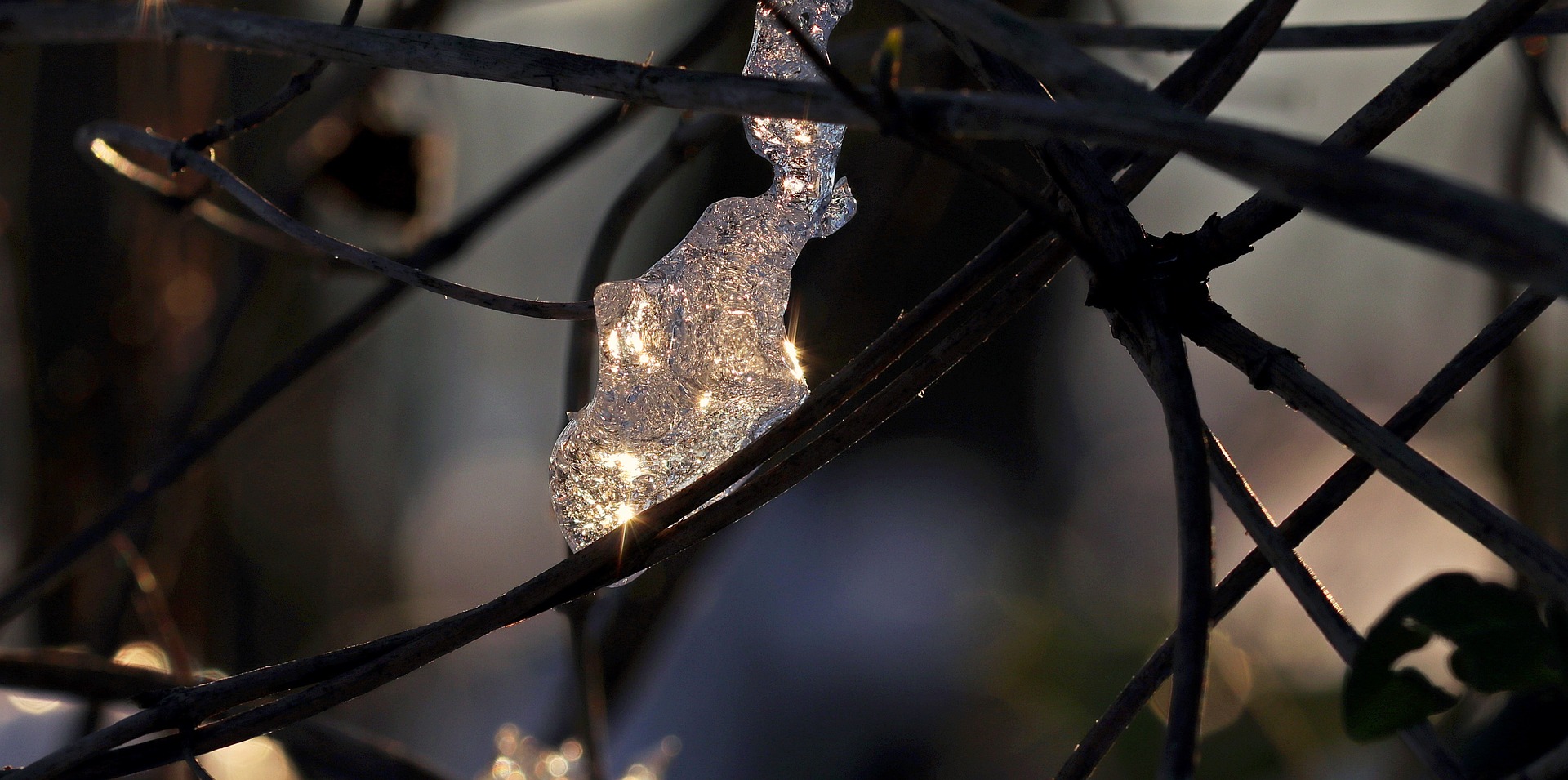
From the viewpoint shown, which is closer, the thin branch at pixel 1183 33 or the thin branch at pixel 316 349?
the thin branch at pixel 1183 33

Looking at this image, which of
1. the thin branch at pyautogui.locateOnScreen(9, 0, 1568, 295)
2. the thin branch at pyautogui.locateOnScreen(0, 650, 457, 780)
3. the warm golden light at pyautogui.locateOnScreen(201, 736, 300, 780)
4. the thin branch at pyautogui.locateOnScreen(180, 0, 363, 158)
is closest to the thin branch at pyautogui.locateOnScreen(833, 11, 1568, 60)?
the thin branch at pyautogui.locateOnScreen(9, 0, 1568, 295)

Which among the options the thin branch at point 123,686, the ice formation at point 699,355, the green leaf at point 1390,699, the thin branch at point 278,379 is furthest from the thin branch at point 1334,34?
the thin branch at point 123,686

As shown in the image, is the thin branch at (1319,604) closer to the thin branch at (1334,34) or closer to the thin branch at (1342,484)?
the thin branch at (1342,484)

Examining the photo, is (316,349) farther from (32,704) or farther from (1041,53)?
(1041,53)

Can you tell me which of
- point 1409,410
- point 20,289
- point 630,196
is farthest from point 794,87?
point 20,289

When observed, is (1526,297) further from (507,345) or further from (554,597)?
(507,345)

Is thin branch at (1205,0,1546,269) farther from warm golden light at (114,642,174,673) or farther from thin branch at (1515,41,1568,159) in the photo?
warm golden light at (114,642,174,673)

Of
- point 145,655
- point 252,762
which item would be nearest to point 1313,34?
point 252,762
